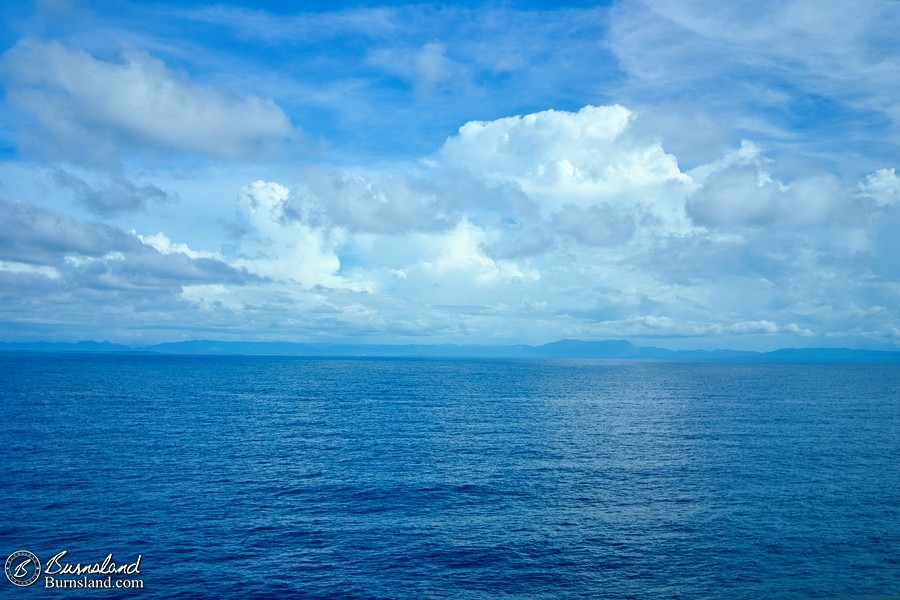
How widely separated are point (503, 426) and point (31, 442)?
231ft

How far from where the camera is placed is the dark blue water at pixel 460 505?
41.7m

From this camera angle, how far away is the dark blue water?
137 feet

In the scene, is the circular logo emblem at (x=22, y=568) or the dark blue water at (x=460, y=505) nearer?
the circular logo emblem at (x=22, y=568)

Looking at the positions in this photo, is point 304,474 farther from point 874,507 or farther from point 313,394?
point 313,394

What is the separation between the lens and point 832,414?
398ft

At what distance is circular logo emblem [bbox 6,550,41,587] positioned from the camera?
40.5 meters

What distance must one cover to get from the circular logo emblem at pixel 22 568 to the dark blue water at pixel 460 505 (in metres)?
0.89

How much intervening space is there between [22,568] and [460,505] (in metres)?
34.2

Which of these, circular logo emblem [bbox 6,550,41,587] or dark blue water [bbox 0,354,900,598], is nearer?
circular logo emblem [bbox 6,550,41,587]

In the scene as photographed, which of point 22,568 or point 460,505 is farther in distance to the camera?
point 460,505

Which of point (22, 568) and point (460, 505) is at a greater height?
point (460, 505)

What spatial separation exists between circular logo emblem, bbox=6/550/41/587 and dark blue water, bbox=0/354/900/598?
2.93ft

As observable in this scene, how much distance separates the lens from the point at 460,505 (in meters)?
56.2

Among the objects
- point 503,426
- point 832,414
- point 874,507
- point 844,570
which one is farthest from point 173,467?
point 832,414
